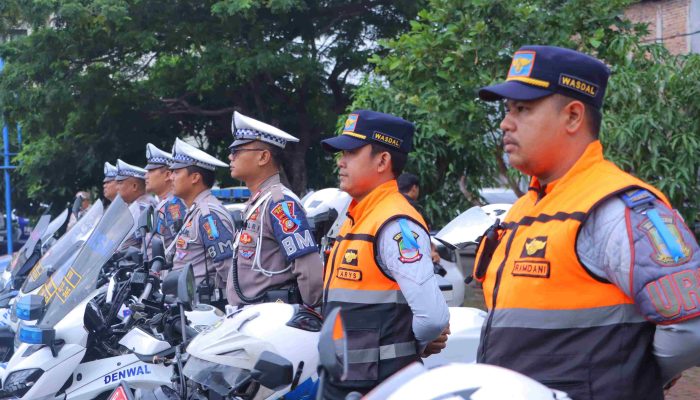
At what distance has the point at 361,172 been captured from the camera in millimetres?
3812

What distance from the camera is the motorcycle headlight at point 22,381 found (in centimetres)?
446

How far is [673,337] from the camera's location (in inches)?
86.9

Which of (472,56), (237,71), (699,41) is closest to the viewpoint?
(472,56)

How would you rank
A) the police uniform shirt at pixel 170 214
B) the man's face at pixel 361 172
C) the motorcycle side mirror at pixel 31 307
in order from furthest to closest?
the police uniform shirt at pixel 170 214
the motorcycle side mirror at pixel 31 307
the man's face at pixel 361 172

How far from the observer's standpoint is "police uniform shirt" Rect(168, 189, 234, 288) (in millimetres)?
5883

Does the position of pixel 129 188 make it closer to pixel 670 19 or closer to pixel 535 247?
pixel 535 247

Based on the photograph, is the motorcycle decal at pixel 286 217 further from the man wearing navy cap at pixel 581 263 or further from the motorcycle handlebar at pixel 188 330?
the man wearing navy cap at pixel 581 263

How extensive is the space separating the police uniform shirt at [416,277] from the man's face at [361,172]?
1.10 ft

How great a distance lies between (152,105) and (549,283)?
1351 cm

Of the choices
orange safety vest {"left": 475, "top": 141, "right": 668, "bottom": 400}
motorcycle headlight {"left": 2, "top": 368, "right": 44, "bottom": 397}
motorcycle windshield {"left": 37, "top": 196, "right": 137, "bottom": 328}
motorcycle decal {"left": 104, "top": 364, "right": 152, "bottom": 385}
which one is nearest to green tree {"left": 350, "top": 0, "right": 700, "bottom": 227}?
motorcycle windshield {"left": 37, "top": 196, "right": 137, "bottom": 328}

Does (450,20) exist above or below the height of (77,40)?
above

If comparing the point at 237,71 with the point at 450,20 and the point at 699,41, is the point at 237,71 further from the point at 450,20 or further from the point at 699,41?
the point at 699,41

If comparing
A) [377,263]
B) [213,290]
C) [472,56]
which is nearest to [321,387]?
[377,263]

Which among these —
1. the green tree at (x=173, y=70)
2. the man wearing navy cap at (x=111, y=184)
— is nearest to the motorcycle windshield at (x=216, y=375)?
the man wearing navy cap at (x=111, y=184)
